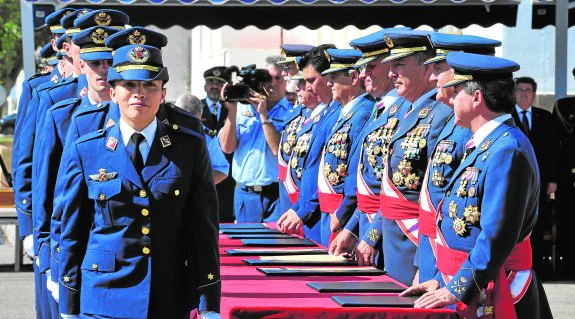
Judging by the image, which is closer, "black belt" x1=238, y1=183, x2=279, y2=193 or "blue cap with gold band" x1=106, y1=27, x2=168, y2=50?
"blue cap with gold band" x1=106, y1=27, x2=168, y2=50

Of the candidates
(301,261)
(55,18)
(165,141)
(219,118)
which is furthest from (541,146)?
(165,141)

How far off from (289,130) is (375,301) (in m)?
3.97

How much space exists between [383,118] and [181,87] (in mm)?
26188

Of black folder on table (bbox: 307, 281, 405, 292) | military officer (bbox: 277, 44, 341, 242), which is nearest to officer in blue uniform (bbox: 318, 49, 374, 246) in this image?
military officer (bbox: 277, 44, 341, 242)

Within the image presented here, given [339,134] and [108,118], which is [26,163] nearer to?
[108,118]

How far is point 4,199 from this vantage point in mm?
13016

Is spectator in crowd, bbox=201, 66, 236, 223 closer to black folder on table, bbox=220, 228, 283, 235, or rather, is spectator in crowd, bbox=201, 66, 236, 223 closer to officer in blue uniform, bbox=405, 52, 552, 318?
black folder on table, bbox=220, 228, 283, 235

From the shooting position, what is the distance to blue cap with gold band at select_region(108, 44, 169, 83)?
4793 mm

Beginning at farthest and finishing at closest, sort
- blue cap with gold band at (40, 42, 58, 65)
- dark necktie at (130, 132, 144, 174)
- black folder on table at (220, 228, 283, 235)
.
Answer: blue cap with gold band at (40, 42, 58, 65), black folder on table at (220, 228, 283, 235), dark necktie at (130, 132, 144, 174)

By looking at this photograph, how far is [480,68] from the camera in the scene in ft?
16.4

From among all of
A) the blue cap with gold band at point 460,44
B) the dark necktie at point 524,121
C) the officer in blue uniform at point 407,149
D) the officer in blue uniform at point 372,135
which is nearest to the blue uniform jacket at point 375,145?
the officer in blue uniform at point 372,135

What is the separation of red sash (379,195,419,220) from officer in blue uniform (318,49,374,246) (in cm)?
94

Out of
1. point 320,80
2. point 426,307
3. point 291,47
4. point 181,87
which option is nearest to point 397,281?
point 426,307

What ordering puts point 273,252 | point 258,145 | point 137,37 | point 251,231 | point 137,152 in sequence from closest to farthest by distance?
1. point 137,152
2. point 137,37
3. point 273,252
4. point 251,231
5. point 258,145
